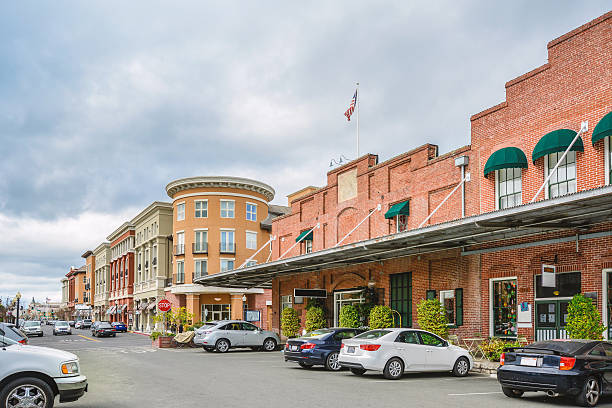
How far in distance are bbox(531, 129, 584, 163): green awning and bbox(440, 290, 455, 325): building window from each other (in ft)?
21.7

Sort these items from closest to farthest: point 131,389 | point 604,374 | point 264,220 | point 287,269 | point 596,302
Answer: point 604,374 < point 131,389 < point 596,302 < point 287,269 < point 264,220

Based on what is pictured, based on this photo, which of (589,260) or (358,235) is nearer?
(589,260)

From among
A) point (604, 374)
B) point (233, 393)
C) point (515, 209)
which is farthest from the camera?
point (515, 209)

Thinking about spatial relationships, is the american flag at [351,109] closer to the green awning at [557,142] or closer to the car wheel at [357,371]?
the green awning at [557,142]

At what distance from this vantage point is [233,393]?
13406 millimetres

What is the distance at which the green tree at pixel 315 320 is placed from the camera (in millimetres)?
31734

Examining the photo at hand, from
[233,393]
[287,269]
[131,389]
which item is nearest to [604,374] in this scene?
[233,393]

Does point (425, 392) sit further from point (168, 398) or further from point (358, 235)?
point (358, 235)

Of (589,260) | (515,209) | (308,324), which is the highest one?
(515,209)

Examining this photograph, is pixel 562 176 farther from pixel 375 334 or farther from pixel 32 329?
pixel 32 329

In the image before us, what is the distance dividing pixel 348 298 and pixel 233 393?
18.2 m

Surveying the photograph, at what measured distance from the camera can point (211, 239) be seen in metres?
59.7

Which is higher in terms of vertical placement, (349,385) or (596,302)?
(596,302)

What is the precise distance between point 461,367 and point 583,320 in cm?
356
